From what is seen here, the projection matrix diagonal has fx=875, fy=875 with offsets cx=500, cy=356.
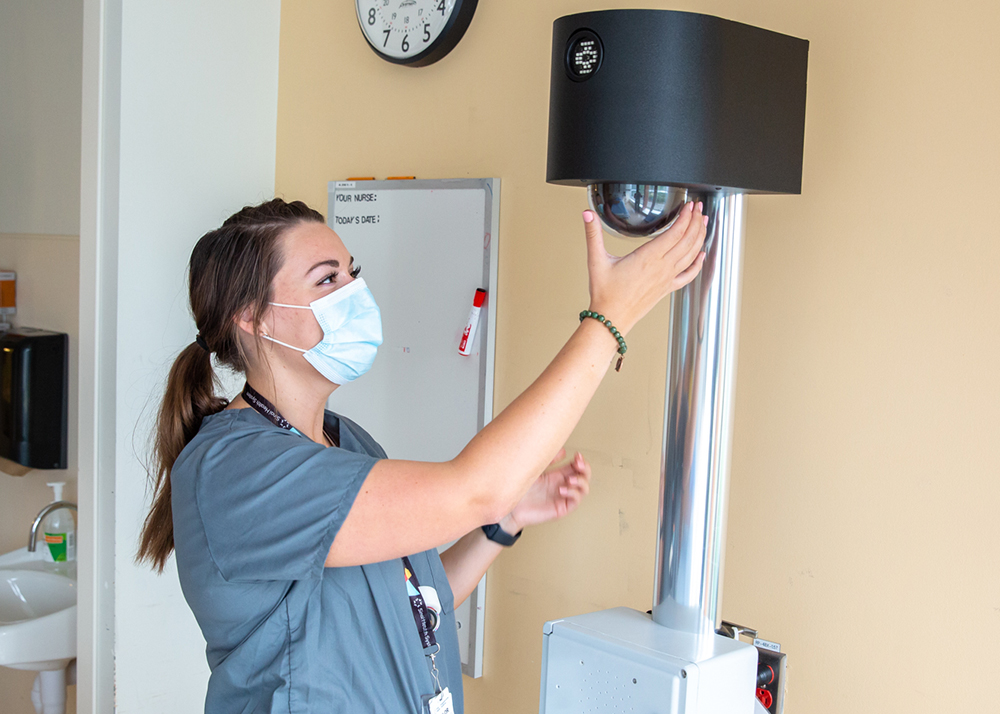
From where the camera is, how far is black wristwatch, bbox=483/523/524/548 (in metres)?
1.28

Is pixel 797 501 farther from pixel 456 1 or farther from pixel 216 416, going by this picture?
pixel 456 1

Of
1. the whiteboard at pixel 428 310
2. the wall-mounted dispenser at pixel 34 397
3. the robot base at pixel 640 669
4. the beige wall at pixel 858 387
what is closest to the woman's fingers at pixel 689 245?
the beige wall at pixel 858 387

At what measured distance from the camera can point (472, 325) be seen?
166cm

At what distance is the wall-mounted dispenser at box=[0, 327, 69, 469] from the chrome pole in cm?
187

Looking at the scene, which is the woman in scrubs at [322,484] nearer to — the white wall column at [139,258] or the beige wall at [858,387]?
the beige wall at [858,387]

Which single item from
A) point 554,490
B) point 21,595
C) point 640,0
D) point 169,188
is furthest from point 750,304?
point 21,595

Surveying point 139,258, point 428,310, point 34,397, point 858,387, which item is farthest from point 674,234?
point 34,397

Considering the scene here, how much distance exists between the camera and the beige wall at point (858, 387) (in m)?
1.06

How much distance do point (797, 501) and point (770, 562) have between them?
10 cm

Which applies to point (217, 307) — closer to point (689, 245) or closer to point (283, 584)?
point (283, 584)

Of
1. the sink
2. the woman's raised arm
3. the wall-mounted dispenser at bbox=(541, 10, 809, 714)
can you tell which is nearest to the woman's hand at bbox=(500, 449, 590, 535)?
the wall-mounted dispenser at bbox=(541, 10, 809, 714)

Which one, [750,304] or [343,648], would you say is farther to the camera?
[750,304]

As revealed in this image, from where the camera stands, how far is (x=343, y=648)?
1033 mm

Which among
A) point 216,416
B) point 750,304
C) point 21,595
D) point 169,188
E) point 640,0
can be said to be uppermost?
point 640,0
